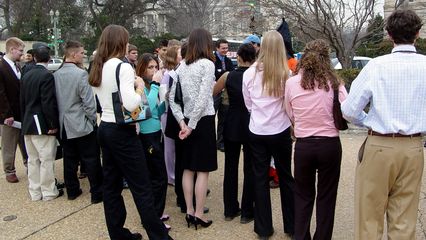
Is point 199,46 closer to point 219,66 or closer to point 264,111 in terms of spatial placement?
point 264,111

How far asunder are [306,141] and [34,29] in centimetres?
4161

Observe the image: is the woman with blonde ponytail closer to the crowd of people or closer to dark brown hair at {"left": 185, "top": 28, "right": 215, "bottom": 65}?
the crowd of people

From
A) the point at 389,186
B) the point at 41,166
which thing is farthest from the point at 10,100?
the point at 389,186

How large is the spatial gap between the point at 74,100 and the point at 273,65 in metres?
2.50

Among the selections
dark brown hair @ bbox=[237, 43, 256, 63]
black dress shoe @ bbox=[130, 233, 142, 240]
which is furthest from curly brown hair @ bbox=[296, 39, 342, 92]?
black dress shoe @ bbox=[130, 233, 142, 240]

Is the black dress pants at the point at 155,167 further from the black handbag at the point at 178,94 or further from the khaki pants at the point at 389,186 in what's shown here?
the khaki pants at the point at 389,186

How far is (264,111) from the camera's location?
3.68 metres

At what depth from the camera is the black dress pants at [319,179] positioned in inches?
126

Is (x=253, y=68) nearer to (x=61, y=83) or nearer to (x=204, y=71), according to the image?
(x=204, y=71)

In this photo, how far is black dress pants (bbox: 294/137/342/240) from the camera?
126 inches

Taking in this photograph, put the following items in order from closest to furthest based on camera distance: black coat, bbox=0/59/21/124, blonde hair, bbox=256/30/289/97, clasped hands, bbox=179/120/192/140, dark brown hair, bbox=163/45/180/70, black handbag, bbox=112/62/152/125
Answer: black handbag, bbox=112/62/152/125, blonde hair, bbox=256/30/289/97, clasped hands, bbox=179/120/192/140, dark brown hair, bbox=163/45/180/70, black coat, bbox=0/59/21/124

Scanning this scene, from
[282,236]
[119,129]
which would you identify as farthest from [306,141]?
[119,129]

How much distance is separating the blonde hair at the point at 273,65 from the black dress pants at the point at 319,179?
0.55 metres

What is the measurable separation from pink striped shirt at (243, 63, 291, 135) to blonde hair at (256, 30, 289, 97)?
0.06 m
